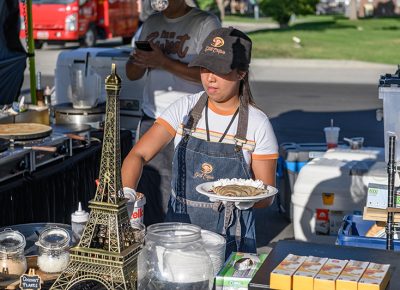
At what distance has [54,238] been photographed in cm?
293

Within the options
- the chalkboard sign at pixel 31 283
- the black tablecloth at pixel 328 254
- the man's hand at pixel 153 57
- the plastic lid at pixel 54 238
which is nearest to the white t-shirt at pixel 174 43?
the man's hand at pixel 153 57

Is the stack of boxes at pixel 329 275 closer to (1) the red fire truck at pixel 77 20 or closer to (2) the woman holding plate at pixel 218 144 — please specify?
(2) the woman holding plate at pixel 218 144

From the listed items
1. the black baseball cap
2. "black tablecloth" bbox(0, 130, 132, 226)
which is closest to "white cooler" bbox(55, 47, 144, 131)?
"black tablecloth" bbox(0, 130, 132, 226)

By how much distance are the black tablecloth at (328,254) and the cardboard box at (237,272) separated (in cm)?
13

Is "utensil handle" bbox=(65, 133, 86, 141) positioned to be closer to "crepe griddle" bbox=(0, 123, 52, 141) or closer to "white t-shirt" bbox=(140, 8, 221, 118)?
"crepe griddle" bbox=(0, 123, 52, 141)

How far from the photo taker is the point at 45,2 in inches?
866

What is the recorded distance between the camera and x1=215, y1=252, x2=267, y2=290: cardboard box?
8.67 ft

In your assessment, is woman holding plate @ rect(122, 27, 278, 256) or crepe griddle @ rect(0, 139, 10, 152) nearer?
woman holding plate @ rect(122, 27, 278, 256)

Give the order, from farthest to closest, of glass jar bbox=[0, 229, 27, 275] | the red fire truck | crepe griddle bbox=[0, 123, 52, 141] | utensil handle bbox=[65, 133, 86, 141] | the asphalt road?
the red fire truck → the asphalt road → utensil handle bbox=[65, 133, 86, 141] → crepe griddle bbox=[0, 123, 52, 141] → glass jar bbox=[0, 229, 27, 275]

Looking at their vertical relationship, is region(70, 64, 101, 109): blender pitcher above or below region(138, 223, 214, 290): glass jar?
above

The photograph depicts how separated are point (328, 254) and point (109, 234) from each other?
68cm

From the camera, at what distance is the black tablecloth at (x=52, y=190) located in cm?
475

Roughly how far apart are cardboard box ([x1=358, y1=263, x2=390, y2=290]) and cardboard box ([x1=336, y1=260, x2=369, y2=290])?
1 cm

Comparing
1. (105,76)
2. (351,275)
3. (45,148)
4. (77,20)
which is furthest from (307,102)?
(351,275)
